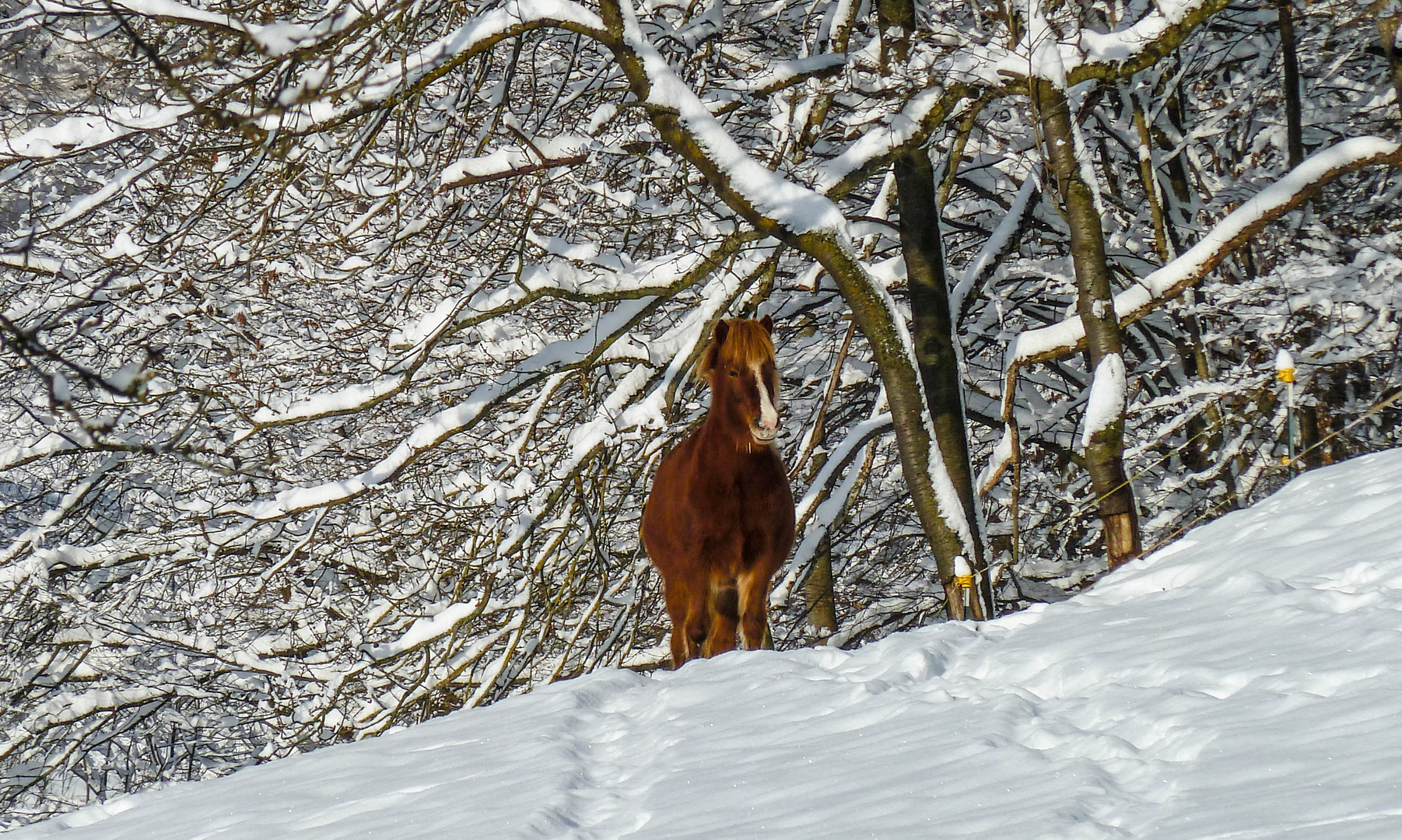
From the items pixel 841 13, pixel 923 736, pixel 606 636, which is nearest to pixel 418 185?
pixel 841 13

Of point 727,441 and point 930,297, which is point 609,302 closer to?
point 727,441

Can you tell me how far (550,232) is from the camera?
1002 centimetres

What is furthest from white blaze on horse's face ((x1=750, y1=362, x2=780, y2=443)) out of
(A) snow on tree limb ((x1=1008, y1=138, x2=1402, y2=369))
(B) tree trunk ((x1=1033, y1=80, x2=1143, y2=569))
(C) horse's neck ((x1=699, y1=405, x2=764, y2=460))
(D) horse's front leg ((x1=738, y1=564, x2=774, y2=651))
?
(A) snow on tree limb ((x1=1008, y1=138, x2=1402, y2=369))

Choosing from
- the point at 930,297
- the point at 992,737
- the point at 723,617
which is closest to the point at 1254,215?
the point at 930,297

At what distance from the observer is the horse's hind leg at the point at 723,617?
597 centimetres

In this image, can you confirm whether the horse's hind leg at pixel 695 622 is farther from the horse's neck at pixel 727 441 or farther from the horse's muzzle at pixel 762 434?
the horse's muzzle at pixel 762 434

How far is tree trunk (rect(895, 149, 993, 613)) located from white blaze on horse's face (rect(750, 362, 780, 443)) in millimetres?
2676

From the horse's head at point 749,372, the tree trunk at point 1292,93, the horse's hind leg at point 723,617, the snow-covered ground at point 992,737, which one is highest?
the tree trunk at point 1292,93

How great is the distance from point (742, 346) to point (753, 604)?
1.27 m

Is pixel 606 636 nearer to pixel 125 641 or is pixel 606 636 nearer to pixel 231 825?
pixel 125 641

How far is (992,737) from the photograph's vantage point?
324 centimetres

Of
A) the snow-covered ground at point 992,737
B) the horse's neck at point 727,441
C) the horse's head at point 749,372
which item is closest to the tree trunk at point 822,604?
the horse's neck at point 727,441

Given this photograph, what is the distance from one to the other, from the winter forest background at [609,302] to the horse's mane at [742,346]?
68cm

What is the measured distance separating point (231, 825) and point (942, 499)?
4.36 metres
